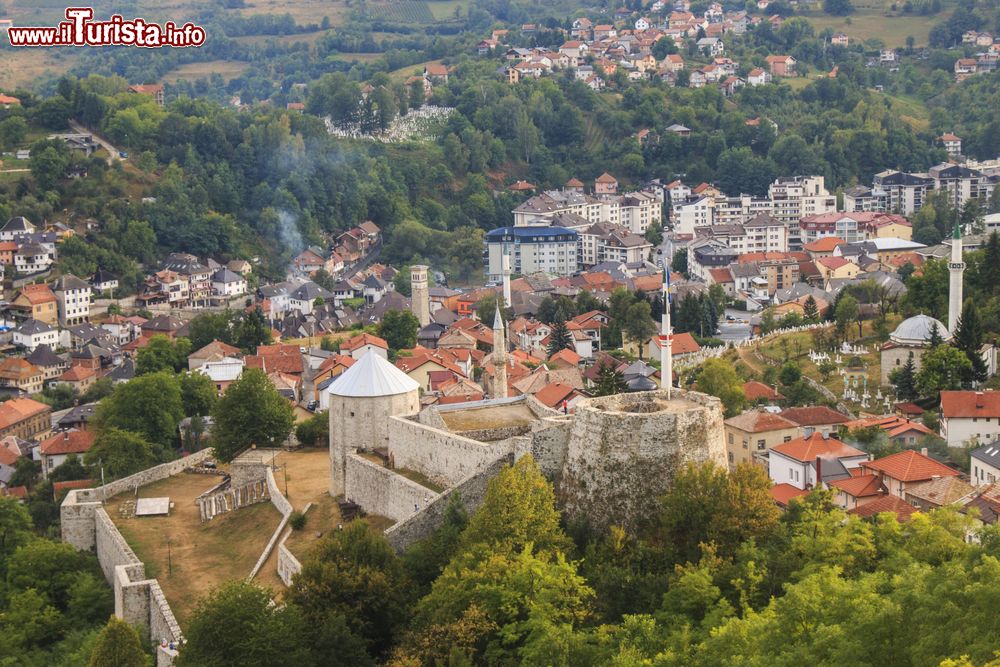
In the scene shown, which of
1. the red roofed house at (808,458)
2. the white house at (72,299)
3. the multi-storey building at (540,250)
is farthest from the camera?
the multi-storey building at (540,250)

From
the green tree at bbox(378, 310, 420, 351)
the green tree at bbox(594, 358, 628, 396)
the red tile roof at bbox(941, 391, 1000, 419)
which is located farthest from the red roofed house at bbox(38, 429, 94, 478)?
the red tile roof at bbox(941, 391, 1000, 419)

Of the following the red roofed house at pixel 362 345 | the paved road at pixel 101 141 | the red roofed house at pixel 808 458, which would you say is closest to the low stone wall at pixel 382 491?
the red roofed house at pixel 808 458

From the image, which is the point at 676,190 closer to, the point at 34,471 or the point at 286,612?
the point at 34,471

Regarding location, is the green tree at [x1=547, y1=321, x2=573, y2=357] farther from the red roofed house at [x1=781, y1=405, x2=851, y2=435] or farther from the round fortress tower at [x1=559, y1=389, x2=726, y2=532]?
the round fortress tower at [x1=559, y1=389, x2=726, y2=532]

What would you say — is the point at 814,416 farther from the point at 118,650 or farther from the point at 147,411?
the point at 118,650

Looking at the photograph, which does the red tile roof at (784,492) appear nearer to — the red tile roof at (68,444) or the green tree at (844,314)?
the green tree at (844,314)

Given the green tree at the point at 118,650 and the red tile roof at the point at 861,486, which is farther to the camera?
the red tile roof at the point at 861,486

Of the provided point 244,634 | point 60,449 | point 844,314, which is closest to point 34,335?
point 60,449
